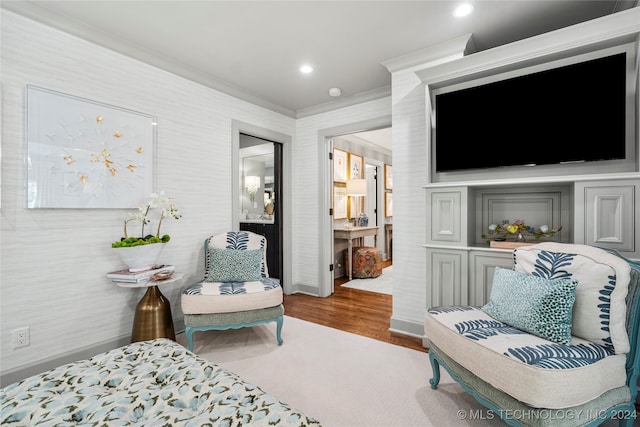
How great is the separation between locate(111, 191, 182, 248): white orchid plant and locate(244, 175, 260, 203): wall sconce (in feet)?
7.89

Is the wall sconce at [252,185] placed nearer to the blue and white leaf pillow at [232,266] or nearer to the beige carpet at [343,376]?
the blue and white leaf pillow at [232,266]

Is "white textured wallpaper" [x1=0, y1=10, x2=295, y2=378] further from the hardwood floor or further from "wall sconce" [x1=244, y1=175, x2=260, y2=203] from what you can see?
"wall sconce" [x1=244, y1=175, x2=260, y2=203]

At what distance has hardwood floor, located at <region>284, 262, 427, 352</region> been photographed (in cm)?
285

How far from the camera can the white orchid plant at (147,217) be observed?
235cm

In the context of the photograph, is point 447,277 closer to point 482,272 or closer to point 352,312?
point 482,272

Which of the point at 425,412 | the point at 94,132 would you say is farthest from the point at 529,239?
the point at 94,132

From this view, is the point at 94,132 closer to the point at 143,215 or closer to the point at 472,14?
the point at 143,215

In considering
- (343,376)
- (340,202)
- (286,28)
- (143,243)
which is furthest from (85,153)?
(340,202)

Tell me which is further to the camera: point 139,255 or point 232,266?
point 232,266

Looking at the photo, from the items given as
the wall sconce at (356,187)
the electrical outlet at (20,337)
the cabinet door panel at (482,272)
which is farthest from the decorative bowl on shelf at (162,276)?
the wall sconce at (356,187)

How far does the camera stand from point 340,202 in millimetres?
5277

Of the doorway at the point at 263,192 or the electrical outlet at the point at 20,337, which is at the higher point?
the doorway at the point at 263,192

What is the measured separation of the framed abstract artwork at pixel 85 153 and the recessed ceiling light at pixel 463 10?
2.64 m

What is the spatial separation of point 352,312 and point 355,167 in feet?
9.53
